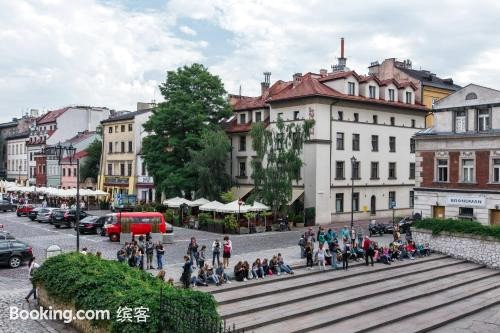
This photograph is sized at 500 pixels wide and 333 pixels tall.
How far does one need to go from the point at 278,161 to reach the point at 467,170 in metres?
14.7

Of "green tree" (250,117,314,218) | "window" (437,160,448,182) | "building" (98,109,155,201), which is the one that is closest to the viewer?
"window" (437,160,448,182)

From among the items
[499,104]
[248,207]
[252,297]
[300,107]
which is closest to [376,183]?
[300,107]

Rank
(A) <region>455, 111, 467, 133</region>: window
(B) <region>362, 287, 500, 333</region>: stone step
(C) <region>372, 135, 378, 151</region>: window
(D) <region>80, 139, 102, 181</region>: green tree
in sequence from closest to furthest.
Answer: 1. (B) <region>362, 287, 500, 333</region>: stone step
2. (A) <region>455, 111, 467, 133</region>: window
3. (C) <region>372, 135, 378, 151</region>: window
4. (D) <region>80, 139, 102, 181</region>: green tree

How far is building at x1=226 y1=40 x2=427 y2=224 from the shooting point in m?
47.1

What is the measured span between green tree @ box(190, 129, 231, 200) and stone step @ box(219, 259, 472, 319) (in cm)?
2278

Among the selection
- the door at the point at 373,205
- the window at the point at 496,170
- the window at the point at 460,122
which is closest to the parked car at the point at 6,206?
the door at the point at 373,205

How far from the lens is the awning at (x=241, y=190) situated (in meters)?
52.6

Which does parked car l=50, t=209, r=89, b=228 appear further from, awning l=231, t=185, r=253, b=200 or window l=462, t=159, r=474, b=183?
window l=462, t=159, r=474, b=183

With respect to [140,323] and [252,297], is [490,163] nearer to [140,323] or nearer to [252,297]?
[252,297]

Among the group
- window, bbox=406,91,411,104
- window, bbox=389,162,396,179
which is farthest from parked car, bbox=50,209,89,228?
window, bbox=406,91,411,104

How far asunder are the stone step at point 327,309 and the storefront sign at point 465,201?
31.0 feet

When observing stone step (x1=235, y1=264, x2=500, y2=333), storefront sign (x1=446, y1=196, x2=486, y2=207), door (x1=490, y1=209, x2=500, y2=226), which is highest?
storefront sign (x1=446, y1=196, x2=486, y2=207)

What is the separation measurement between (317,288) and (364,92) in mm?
31220

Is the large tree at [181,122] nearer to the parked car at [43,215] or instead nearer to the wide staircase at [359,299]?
the parked car at [43,215]
